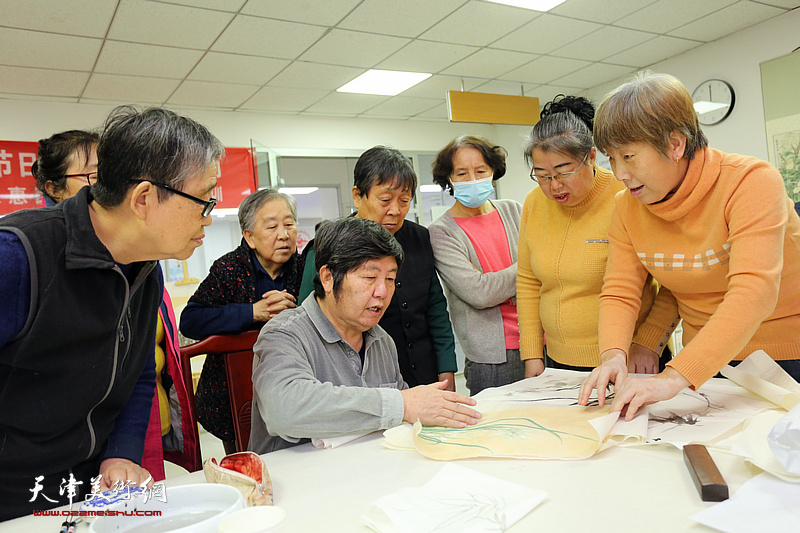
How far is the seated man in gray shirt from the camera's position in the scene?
1.19 meters

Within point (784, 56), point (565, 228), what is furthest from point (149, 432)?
point (784, 56)

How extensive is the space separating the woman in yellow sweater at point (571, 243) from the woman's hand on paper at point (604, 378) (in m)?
0.30

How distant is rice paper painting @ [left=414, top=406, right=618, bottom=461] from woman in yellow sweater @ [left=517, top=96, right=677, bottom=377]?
18.6 inches

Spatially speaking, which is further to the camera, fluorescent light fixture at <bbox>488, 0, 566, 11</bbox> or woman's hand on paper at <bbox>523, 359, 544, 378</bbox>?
fluorescent light fixture at <bbox>488, 0, 566, 11</bbox>

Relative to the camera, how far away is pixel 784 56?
4359 mm

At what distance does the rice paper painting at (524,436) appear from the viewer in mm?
1022

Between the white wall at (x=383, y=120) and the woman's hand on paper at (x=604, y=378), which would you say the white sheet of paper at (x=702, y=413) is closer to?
the woman's hand on paper at (x=604, y=378)

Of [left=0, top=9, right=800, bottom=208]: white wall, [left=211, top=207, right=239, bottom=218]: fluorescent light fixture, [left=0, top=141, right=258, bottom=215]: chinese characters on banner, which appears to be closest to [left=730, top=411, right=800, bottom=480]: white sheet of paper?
[left=0, top=9, right=800, bottom=208]: white wall

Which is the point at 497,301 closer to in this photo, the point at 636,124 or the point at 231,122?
the point at 636,124

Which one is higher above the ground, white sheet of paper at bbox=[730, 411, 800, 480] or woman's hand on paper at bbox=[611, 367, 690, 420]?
woman's hand on paper at bbox=[611, 367, 690, 420]

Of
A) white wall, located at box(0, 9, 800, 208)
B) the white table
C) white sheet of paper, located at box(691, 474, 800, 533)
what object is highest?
white wall, located at box(0, 9, 800, 208)

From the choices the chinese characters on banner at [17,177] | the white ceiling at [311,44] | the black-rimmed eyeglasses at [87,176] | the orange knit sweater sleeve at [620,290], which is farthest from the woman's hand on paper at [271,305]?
the chinese characters on banner at [17,177]

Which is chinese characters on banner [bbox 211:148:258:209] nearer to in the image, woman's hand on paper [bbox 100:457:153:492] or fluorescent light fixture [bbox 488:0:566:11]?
fluorescent light fixture [bbox 488:0:566:11]

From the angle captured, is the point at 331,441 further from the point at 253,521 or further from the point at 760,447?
the point at 760,447
